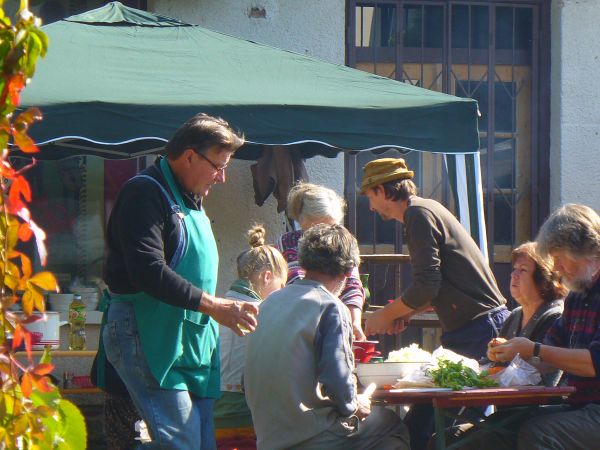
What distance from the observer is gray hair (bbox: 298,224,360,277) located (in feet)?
12.7

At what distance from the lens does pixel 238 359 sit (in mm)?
4867

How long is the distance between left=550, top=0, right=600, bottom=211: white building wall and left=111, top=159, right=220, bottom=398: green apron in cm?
432

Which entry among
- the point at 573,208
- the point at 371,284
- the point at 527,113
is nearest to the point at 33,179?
the point at 371,284

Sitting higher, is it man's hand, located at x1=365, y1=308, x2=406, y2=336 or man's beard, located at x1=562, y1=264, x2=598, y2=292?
man's beard, located at x1=562, y1=264, x2=598, y2=292

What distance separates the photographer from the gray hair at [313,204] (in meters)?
4.95

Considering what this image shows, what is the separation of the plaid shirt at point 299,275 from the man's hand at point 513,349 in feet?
2.76

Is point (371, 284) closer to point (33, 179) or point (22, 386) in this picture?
point (33, 179)

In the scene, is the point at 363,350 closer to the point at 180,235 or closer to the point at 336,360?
the point at 336,360

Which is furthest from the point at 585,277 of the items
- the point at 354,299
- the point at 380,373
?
the point at 354,299

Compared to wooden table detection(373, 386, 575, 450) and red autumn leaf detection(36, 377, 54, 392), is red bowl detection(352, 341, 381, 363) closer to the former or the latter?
wooden table detection(373, 386, 575, 450)

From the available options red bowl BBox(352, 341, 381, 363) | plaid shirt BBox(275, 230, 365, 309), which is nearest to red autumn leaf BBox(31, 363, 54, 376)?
A: red bowl BBox(352, 341, 381, 363)

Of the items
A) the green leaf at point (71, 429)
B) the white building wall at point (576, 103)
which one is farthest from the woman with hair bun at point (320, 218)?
the green leaf at point (71, 429)

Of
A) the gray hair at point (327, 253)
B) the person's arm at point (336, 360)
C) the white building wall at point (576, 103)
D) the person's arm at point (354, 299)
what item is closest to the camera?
the person's arm at point (336, 360)

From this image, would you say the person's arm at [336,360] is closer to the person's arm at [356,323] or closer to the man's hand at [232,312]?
the man's hand at [232,312]
